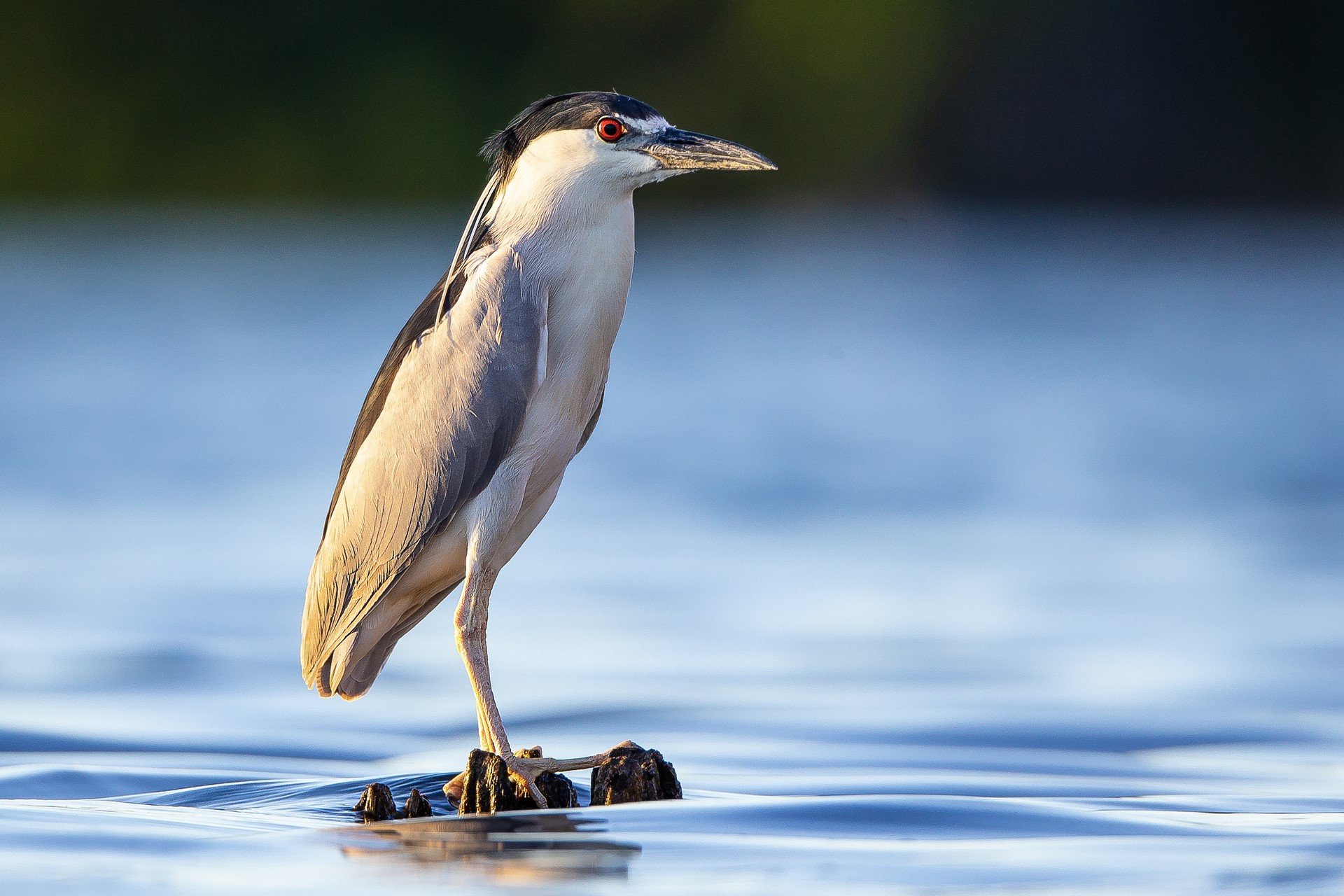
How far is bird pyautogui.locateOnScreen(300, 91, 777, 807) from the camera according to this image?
509 cm

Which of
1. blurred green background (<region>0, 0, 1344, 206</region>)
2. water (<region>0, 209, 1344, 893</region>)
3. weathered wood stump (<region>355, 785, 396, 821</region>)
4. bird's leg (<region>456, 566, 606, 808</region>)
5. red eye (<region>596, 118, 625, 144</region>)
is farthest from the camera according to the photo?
blurred green background (<region>0, 0, 1344, 206</region>)

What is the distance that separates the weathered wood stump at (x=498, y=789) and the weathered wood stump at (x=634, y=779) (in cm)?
11

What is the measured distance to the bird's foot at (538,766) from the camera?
16.1 ft

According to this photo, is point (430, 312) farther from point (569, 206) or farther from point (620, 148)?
point (620, 148)

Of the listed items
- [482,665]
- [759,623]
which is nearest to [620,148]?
[482,665]

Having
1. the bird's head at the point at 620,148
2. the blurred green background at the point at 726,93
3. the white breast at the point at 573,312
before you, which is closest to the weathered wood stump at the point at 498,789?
the white breast at the point at 573,312

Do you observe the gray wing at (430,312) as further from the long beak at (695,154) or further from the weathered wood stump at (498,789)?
the weathered wood stump at (498,789)

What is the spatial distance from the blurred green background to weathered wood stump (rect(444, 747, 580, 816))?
106 feet

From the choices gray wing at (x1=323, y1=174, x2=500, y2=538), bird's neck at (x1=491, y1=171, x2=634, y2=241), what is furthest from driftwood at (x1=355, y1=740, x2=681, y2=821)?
bird's neck at (x1=491, y1=171, x2=634, y2=241)

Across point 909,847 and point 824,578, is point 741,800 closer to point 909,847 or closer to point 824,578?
point 909,847

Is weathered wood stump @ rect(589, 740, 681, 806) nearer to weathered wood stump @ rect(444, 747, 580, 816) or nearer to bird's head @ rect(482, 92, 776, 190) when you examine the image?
weathered wood stump @ rect(444, 747, 580, 816)

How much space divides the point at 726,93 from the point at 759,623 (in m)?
31.4

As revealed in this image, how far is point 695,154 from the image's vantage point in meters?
5.07

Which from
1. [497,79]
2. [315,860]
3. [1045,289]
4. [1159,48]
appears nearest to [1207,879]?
[315,860]
